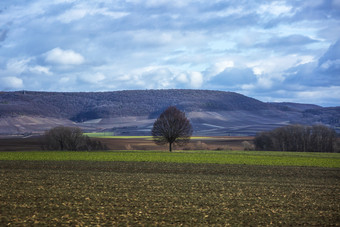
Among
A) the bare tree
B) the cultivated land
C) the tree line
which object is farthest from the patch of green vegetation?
the tree line

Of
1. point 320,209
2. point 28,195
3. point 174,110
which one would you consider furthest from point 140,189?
point 174,110

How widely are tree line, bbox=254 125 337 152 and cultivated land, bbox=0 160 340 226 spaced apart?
63299 mm

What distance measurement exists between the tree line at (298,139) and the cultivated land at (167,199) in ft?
208

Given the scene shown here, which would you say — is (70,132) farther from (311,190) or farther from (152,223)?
(152,223)

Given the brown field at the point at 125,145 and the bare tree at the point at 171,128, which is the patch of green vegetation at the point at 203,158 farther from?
the brown field at the point at 125,145

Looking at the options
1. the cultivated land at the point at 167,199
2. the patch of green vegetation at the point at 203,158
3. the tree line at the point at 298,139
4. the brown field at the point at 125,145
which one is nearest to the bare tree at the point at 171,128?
the brown field at the point at 125,145

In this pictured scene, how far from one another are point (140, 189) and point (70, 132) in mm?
60675

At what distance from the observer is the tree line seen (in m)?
94.8

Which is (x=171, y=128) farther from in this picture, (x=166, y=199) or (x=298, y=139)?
(x=166, y=199)

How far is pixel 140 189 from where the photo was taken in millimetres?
25047

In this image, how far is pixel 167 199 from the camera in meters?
21.6

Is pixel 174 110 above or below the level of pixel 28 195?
above

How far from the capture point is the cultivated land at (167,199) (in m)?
17.2

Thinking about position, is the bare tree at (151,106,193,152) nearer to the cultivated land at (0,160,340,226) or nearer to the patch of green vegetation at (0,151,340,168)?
the patch of green vegetation at (0,151,340,168)
